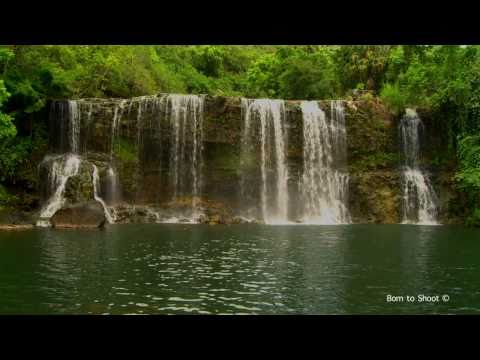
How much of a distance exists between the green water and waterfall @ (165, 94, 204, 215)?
30.0ft

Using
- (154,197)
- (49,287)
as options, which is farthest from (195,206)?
(49,287)

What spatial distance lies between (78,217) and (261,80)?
82.8ft

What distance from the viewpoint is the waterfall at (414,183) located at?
1141 inches

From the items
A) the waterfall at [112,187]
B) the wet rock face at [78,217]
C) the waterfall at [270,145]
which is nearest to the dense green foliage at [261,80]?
the wet rock face at [78,217]

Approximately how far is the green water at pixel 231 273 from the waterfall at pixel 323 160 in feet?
30.8

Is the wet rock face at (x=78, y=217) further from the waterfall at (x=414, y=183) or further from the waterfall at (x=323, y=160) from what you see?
the waterfall at (x=414, y=183)

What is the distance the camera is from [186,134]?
29.3 m

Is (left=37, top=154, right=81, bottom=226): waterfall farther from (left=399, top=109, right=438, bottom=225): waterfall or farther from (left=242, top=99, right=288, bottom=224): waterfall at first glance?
(left=399, top=109, right=438, bottom=225): waterfall

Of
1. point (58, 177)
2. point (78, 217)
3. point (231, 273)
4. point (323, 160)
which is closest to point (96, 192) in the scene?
point (58, 177)

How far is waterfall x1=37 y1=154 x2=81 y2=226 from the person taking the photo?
25016 millimetres

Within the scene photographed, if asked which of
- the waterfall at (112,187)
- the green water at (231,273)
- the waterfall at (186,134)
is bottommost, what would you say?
the green water at (231,273)

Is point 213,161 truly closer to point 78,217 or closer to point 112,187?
point 112,187

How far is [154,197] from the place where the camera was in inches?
1118
